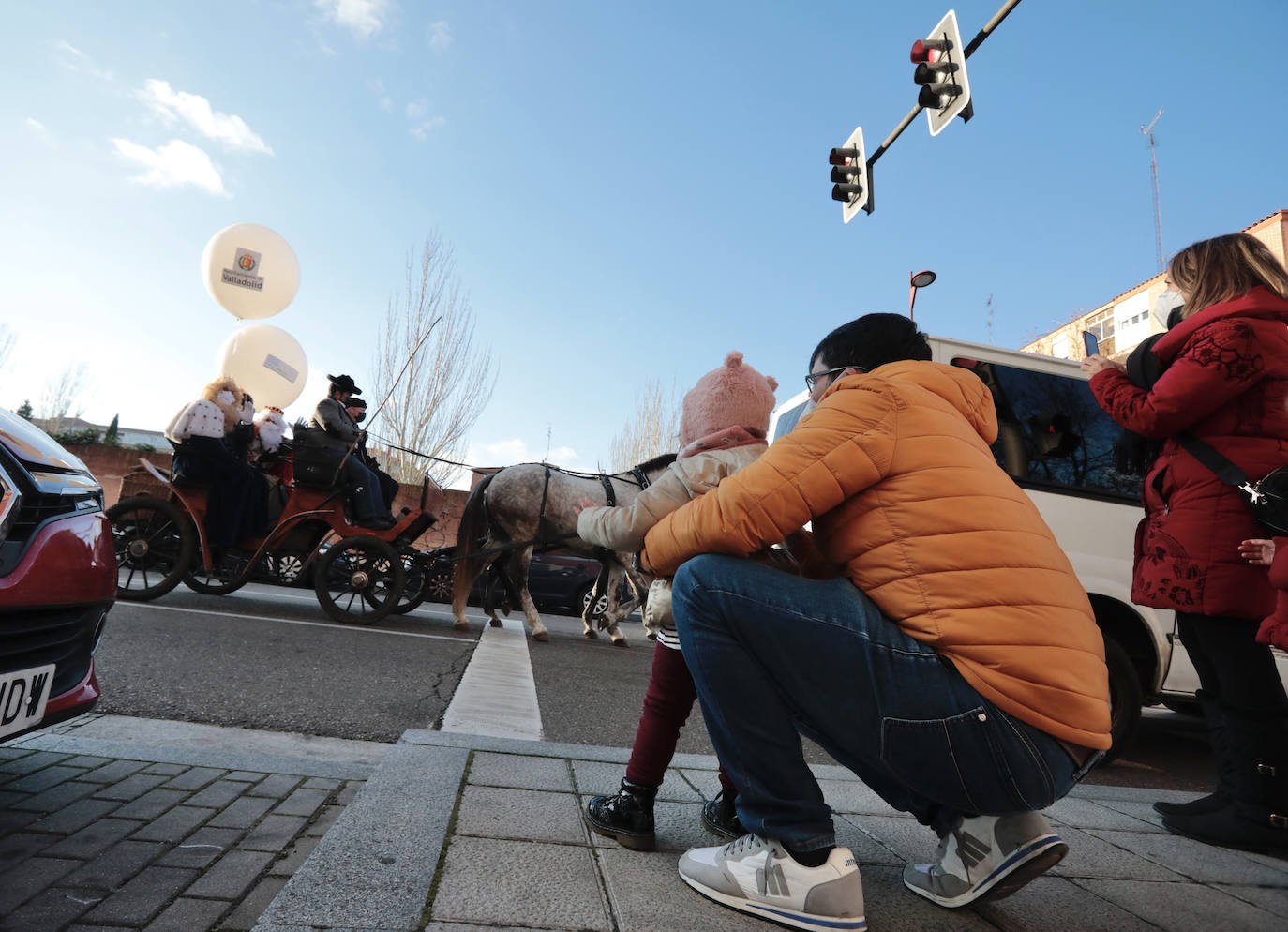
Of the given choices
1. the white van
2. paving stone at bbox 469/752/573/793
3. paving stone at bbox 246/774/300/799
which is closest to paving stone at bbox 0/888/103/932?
paving stone at bbox 246/774/300/799

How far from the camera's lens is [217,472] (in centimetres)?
665

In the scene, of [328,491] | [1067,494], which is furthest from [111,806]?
[328,491]

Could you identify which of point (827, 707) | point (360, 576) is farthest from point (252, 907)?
point (360, 576)

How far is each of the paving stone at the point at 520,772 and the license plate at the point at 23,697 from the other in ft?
3.76

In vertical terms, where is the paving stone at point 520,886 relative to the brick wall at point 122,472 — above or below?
below

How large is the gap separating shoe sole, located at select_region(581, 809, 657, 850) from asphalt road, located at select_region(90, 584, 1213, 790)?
5.50 ft

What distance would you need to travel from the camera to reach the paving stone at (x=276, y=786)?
242 cm

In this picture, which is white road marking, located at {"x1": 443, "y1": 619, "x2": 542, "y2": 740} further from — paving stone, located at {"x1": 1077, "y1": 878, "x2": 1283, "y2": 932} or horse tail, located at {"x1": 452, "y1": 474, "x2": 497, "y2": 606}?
paving stone, located at {"x1": 1077, "y1": 878, "x2": 1283, "y2": 932}

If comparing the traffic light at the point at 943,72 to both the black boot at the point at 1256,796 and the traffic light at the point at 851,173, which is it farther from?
the black boot at the point at 1256,796

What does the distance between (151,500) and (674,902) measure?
6.66m

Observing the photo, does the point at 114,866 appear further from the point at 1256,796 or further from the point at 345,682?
the point at 1256,796

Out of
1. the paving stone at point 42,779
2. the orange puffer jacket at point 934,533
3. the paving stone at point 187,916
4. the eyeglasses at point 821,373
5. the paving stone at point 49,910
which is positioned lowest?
the paving stone at point 49,910

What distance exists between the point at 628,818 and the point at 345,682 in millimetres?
2907

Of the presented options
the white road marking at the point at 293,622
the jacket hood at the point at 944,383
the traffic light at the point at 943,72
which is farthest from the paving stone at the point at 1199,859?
the traffic light at the point at 943,72
